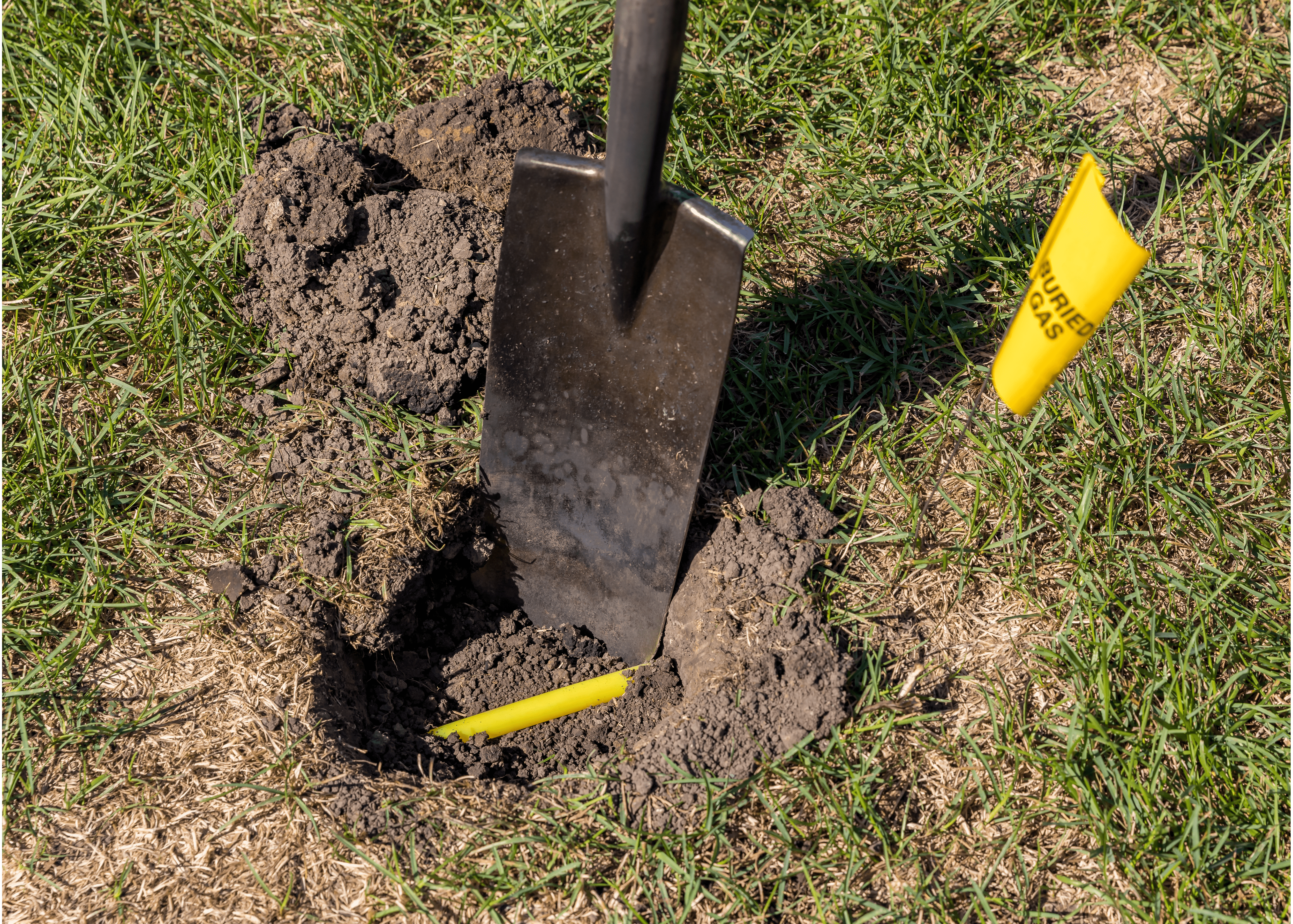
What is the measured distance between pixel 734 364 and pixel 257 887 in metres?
1.60

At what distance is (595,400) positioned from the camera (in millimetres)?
2230

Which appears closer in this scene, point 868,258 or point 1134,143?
point 868,258

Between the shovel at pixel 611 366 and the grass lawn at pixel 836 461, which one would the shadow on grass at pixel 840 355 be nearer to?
the grass lawn at pixel 836 461

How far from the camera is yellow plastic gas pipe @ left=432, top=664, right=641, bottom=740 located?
2.27m

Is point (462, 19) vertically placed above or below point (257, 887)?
above

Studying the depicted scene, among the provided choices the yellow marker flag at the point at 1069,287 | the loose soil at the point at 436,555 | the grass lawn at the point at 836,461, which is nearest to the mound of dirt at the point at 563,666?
the loose soil at the point at 436,555

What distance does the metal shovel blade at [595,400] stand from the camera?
2.05 meters

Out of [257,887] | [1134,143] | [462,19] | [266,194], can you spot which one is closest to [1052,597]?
[1134,143]

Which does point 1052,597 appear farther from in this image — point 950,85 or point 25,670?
point 25,670

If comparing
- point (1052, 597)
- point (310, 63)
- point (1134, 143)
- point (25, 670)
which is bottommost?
point (25, 670)

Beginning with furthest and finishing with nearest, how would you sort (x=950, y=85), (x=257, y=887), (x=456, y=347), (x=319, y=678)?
(x=950, y=85) < (x=456, y=347) < (x=319, y=678) < (x=257, y=887)

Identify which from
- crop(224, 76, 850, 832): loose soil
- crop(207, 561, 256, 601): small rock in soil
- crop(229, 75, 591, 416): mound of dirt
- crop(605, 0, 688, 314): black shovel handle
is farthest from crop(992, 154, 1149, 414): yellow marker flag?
crop(207, 561, 256, 601): small rock in soil

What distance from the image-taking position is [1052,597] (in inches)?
89.3

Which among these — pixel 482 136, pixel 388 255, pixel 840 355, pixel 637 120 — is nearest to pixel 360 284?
pixel 388 255
